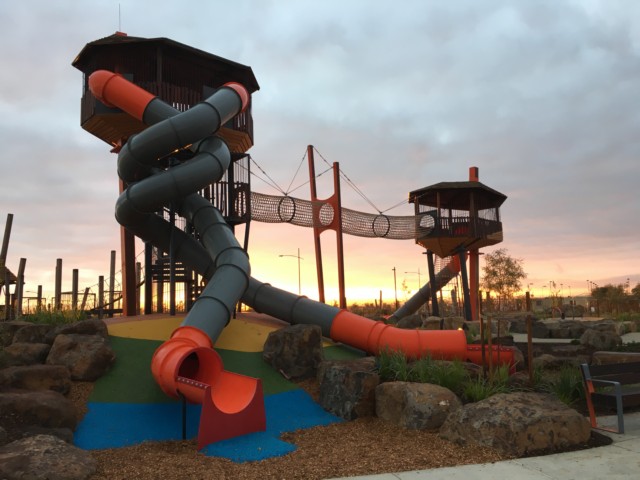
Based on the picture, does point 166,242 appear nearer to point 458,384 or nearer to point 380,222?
point 458,384

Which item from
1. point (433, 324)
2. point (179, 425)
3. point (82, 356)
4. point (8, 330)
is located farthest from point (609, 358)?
point (8, 330)

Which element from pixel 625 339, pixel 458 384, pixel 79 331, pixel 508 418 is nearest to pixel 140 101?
pixel 79 331

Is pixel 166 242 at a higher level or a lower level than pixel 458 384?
higher

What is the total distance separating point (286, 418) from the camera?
9.71 m

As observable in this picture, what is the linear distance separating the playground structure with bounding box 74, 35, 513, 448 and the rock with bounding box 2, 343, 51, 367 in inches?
120

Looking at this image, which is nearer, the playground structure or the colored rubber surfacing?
the colored rubber surfacing

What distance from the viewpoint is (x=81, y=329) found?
38.9 feet

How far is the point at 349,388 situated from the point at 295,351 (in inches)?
97.5

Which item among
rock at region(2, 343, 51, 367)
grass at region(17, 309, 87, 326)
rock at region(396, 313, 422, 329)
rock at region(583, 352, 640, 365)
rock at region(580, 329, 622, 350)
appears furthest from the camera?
rock at region(396, 313, 422, 329)

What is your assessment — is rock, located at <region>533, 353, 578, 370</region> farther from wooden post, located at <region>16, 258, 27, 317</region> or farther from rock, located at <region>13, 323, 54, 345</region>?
wooden post, located at <region>16, 258, 27, 317</region>

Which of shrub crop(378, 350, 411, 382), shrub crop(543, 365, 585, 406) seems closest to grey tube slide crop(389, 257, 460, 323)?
shrub crop(378, 350, 411, 382)

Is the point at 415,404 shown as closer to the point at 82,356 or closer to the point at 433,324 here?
the point at 82,356

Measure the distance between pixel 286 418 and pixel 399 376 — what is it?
218cm

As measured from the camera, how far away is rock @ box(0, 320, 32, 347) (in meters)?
12.1
